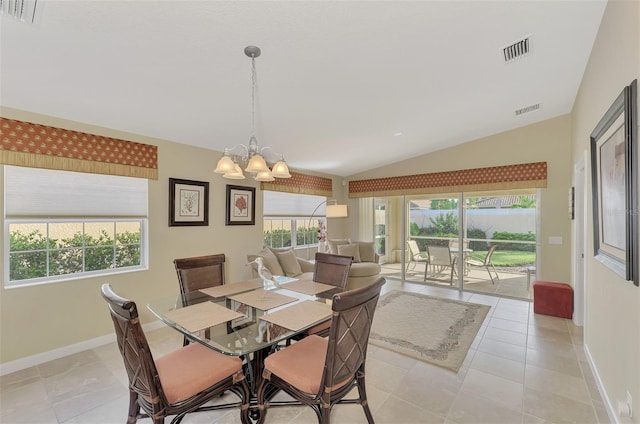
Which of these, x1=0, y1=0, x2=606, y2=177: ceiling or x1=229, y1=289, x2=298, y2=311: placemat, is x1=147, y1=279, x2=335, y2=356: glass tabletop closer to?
x1=229, y1=289, x2=298, y2=311: placemat

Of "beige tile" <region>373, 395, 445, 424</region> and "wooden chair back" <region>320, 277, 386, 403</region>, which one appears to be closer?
"wooden chair back" <region>320, 277, 386, 403</region>

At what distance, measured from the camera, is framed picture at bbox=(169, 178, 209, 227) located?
12.1ft

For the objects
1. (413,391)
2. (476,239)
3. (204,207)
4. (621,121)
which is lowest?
(413,391)

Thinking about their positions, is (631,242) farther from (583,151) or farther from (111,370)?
(111,370)

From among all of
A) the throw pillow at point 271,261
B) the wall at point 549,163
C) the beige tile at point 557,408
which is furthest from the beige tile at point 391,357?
the wall at point 549,163

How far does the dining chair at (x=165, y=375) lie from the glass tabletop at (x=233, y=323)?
0.20m

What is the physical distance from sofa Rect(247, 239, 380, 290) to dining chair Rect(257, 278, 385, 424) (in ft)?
7.56

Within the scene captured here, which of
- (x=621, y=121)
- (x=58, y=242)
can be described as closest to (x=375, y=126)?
(x=621, y=121)

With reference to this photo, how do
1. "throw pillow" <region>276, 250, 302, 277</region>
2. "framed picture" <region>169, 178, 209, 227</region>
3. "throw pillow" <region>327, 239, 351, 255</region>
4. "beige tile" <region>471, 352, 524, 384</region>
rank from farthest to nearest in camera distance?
"throw pillow" <region>327, 239, 351, 255</region> < "throw pillow" <region>276, 250, 302, 277</region> < "framed picture" <region>169, 178, 209, 227</region> < "beige tile" <region>471, 352, 524, 384</region>

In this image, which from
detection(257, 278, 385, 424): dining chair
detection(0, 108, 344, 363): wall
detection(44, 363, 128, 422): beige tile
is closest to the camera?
detection(257, 278, 385, 424): dining chair

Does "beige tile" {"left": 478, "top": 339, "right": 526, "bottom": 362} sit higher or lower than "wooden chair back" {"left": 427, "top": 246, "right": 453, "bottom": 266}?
lower

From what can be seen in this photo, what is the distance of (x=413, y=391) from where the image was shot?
2307 millimetres

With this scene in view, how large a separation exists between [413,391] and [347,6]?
2.89 metres

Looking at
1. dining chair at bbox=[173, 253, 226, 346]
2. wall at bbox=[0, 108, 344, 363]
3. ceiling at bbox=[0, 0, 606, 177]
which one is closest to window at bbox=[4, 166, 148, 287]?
wall at bbox=[0, 108, 344, 363]
